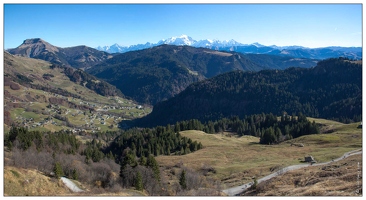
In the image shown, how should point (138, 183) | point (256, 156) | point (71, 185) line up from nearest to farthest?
point (71, 185) → point (138, 183) → point (256, 156)

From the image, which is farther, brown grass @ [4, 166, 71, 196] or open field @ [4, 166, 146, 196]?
brown grass @ [4, 166, 71, 196]

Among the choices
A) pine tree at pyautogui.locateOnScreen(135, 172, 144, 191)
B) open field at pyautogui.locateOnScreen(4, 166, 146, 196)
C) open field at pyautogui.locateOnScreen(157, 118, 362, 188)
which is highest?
open field at pyautogui.locateOnScreen(4, 166, 146, 196)

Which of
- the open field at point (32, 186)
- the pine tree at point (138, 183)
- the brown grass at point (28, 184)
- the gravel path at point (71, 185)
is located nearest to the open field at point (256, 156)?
the pine tree at point (138, 183)

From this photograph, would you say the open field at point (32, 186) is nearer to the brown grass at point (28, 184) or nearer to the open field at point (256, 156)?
the brown grass at point (28, 184)

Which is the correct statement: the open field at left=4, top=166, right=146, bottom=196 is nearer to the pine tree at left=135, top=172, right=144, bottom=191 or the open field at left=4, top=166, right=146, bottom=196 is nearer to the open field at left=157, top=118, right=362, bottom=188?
the pine tree at left=135, top=172, right=144, bottom=191

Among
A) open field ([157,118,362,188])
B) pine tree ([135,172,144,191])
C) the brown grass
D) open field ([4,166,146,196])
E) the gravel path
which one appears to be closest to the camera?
open field ([4,166,146,196])

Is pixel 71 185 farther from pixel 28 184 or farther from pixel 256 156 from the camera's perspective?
pixel 256 156

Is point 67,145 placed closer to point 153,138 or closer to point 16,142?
point 16,142

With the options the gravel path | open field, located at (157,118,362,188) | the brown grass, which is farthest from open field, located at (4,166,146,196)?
open field, located at (157,118,362,188)

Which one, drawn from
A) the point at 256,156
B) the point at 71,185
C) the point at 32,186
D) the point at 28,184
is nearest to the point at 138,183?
the point at 71,185
